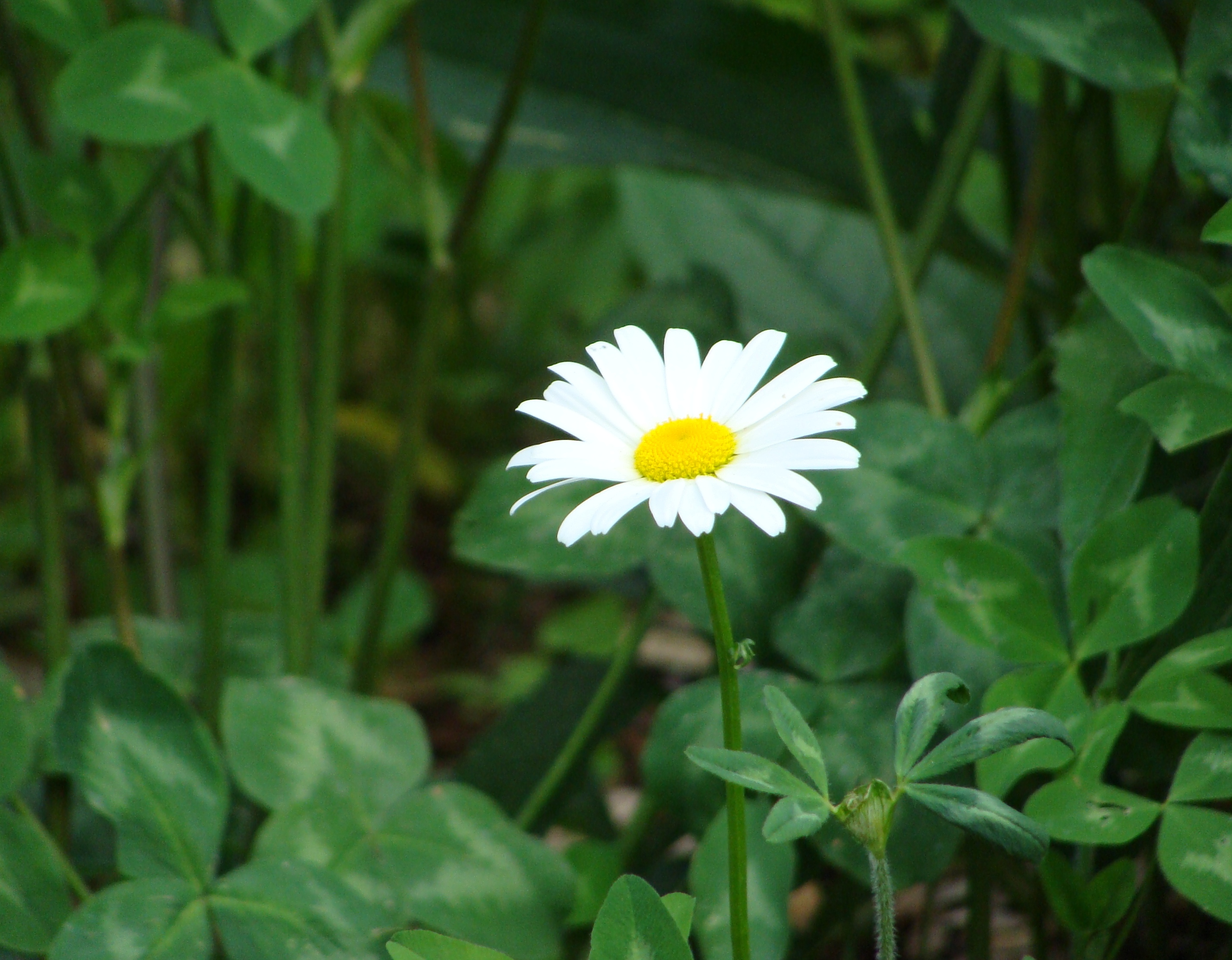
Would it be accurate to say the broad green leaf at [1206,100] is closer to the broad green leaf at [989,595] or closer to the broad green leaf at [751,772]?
the broad green leaf at [989,595]

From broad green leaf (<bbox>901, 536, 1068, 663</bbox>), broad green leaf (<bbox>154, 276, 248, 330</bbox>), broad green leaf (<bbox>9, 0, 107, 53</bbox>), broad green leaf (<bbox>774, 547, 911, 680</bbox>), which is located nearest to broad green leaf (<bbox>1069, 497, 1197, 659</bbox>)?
broad green leaf (<bbox>901, 536, 1068, 663</bbox>)

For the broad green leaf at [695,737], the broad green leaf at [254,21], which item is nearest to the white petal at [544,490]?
the broad green leaf at [695,737]

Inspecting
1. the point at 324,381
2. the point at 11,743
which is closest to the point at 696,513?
the point at 11,743

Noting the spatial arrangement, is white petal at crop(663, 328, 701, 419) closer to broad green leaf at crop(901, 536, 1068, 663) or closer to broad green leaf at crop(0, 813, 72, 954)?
broad green leaf at crop(901, 536, 1068, 663)

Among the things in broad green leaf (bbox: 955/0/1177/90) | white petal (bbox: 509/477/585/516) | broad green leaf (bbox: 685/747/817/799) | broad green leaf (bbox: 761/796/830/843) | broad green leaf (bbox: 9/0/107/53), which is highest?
broad green leaf (bbox: 955/0/1177/90)

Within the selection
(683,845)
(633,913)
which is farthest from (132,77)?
(683,845)
